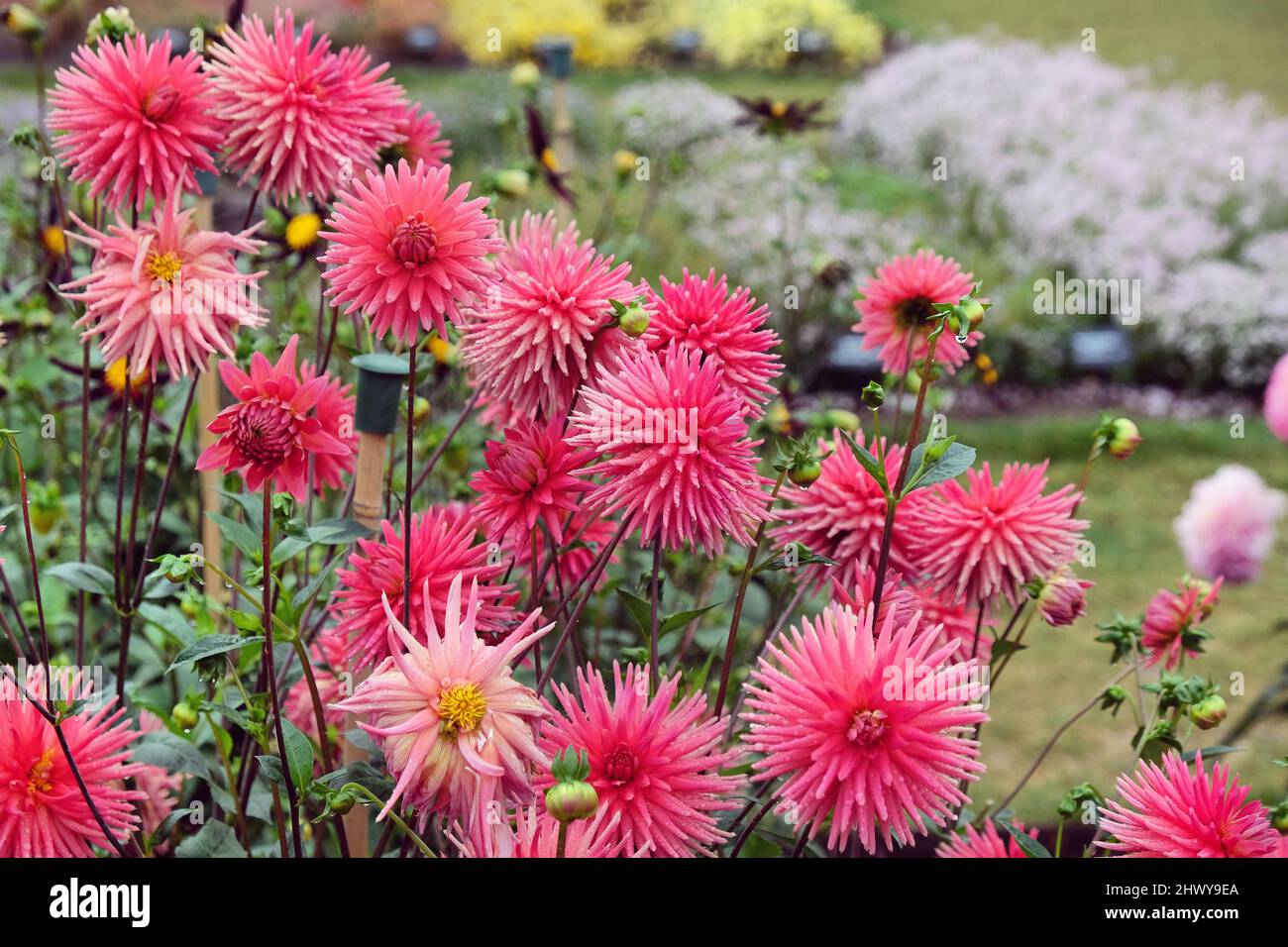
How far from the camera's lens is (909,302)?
0.74 meters

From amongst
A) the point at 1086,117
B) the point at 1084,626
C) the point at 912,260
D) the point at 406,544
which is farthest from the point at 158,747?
the point at 1086,117

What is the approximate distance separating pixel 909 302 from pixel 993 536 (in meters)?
0.17

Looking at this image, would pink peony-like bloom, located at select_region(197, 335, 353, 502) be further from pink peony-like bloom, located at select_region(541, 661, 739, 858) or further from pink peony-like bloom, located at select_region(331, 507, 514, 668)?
pink peony-like bloom, located at select_region(541, 661, 739, 858)

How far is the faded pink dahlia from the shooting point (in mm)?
549

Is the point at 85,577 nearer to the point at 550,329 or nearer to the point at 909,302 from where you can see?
the point at 550,329

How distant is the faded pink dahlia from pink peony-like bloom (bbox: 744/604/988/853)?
0.69 ft

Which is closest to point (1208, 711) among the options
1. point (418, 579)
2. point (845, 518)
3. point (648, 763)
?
point (845, 518)

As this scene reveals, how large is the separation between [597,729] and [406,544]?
4.8 inches

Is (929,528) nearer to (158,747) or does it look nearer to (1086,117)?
(158,747)

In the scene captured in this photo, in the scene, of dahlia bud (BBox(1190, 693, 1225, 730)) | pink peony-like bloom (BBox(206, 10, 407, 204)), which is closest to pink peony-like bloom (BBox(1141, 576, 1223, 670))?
dahlia bud (BBox(1190, 693, 1225, 730))

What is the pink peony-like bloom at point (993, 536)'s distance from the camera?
649 mm

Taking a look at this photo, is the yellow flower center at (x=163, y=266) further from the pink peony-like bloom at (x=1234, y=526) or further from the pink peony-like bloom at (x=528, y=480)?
the pink peony-like bloom at (x=1234, y=526)

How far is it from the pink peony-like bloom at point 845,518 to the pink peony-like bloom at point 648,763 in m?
0.14
